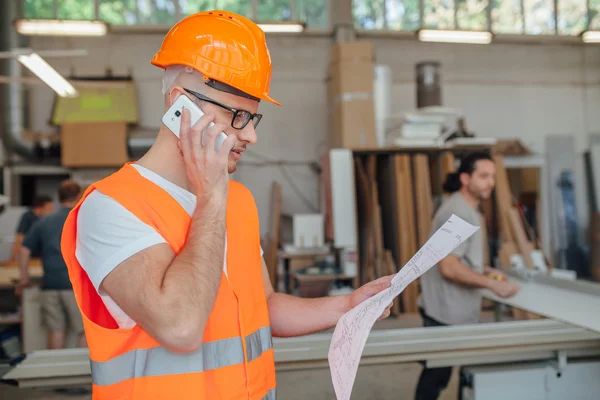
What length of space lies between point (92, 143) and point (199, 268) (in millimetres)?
→ 6495

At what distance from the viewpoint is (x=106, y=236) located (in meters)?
0.93

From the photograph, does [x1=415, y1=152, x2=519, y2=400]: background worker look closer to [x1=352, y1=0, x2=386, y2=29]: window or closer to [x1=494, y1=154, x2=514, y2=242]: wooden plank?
[x1=494, y1=154, x2=514, y2=242]: wooden plank

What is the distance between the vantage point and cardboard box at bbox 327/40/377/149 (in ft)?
19.8

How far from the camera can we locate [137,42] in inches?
306

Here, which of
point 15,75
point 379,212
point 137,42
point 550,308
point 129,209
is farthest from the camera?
point 137,42

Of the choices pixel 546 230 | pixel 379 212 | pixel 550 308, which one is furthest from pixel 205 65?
pixel 546 230

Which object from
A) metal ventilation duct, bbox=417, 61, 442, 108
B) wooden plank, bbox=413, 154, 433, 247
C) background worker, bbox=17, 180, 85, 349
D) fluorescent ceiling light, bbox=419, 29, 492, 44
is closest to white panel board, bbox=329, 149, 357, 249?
wooden plank, bbox=413, 154, 433, 247

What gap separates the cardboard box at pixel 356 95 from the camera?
238 inches

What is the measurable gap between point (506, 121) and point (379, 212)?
349cm

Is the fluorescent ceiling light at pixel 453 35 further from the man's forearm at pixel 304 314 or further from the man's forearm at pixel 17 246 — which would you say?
the man's forearm at pixel 304 314

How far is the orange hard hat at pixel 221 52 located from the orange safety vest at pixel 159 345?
25cm

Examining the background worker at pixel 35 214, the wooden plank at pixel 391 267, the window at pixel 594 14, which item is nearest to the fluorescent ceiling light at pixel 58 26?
the background worker at pixel 35 214

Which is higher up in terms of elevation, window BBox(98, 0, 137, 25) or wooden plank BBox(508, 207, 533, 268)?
window BBox(98, 0, 137, 25)

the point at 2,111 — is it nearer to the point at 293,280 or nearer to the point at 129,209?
the point at 293,280
